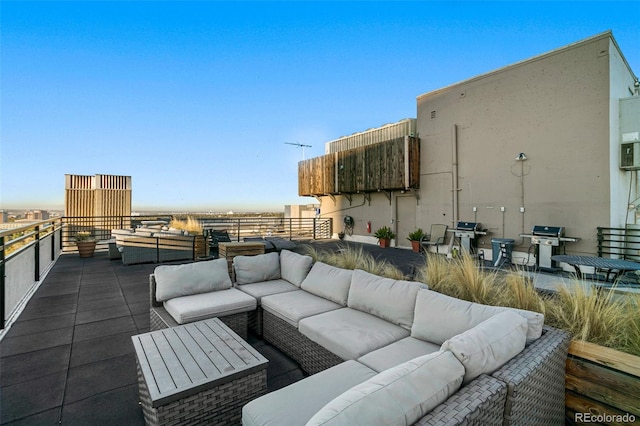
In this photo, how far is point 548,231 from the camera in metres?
6.53

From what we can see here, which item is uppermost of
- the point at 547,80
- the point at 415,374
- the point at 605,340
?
the point at 547,80

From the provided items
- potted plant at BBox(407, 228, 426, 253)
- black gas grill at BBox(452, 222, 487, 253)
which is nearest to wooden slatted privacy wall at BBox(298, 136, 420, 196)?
potted plant at BBox(407, 228, 426, 253)

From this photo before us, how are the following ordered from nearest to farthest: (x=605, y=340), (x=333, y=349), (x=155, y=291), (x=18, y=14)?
(x=605, y=340) → (x=333, y=349) → (x=155, y=291) → (x=18, y=14)

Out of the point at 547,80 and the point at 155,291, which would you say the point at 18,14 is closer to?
the point at 155,291

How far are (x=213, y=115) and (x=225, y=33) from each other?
4.75 meters

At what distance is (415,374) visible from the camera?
42.1 inches

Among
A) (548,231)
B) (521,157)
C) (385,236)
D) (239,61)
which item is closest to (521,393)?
(548,231)

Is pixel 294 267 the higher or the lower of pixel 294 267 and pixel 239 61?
the lower

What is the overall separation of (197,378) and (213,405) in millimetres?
164

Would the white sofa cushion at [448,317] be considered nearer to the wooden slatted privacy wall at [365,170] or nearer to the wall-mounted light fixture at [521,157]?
the wall-mounted light fixture at [521,157]

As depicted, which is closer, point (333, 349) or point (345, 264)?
point (333, 349)

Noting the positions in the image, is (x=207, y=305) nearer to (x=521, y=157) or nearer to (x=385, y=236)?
(x=521, y=157)

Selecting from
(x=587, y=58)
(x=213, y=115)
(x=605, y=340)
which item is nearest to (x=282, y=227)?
(x=213, y=115)

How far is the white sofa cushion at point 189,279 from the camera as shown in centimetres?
307
